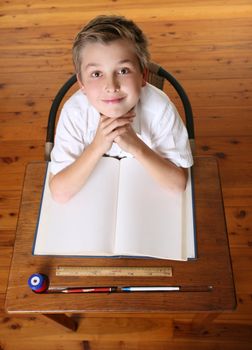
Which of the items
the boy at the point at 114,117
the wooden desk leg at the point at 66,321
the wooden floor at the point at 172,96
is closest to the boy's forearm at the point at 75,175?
the boy at the point at 114,117

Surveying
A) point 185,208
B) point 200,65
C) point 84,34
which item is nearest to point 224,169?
point 200,65

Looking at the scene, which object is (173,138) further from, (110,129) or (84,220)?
(84,220)

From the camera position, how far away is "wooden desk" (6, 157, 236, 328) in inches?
29.8

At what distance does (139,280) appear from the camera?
2.57ft

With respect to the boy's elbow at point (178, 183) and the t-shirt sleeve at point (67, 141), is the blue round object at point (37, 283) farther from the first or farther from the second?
the boy's elbow at point (178, 183)

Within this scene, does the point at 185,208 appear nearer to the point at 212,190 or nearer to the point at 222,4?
the point at 212,190

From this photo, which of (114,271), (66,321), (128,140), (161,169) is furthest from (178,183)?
(66,321)

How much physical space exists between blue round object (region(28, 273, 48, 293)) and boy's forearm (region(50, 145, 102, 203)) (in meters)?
0.20

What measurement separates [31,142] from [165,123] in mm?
1146

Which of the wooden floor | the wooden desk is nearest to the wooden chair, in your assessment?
the wooden desk

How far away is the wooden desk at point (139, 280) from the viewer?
76cm

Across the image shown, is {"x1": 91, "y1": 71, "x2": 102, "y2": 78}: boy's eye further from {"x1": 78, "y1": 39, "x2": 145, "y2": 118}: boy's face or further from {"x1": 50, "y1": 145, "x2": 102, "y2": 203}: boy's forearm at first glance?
{"x1": 50, "y1": 145, "x2": 102, "y2": 203}: boy's forearm

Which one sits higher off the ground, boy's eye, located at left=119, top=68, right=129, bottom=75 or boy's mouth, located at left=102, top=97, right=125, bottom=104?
boy's eye, located at left=119, top=68, right=129, bottom=75

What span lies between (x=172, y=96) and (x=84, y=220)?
127 centimetres
